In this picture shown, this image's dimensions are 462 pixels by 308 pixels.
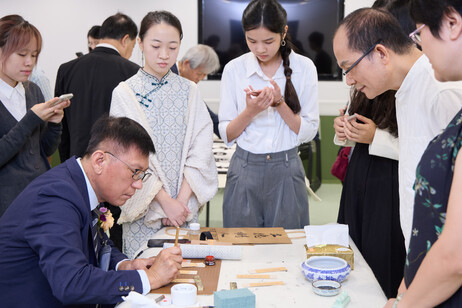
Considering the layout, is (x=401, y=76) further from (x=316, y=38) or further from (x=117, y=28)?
(x=316, y=38)

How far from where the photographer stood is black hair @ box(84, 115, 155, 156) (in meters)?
1.71

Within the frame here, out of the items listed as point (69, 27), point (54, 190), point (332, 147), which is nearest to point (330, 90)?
point (332, 147)

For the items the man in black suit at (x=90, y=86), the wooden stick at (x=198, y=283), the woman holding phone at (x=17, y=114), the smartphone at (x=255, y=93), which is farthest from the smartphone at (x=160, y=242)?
the man in black suit at (x=90, y=86)

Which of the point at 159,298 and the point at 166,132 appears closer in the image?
the point at 159,298

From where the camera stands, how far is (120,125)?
1.73m

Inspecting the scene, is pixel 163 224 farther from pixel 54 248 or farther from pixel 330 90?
pixel 330 90

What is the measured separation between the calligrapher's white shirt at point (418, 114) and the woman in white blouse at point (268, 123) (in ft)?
2.52

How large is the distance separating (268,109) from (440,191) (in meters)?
1.50

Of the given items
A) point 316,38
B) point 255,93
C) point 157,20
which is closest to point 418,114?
point 255,93

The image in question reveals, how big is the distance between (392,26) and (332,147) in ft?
15.9

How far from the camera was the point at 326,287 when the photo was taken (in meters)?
1.58

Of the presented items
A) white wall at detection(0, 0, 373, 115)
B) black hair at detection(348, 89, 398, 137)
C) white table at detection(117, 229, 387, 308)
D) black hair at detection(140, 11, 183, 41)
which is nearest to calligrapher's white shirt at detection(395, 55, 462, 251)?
white table at detection(117, 229, 387, 308)

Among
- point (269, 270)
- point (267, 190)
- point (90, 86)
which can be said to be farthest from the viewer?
point (90, 86)

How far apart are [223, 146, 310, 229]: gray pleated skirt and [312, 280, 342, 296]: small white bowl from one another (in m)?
0.88
